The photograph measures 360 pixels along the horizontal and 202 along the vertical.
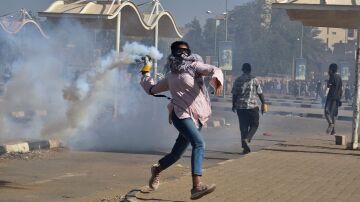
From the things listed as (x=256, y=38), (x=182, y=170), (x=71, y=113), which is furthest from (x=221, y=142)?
(x=256, y=38)

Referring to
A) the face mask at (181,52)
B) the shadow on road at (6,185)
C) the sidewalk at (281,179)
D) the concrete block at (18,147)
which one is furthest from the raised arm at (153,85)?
the concrete block at (18,147)

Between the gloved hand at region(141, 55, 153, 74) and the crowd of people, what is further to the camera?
the crowd of people

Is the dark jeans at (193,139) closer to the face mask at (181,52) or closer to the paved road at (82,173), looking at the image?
the face mask at (181,52)

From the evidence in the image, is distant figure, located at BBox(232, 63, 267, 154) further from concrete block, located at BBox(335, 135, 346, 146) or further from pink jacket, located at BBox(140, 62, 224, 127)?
pink jacket, located at BBox(140, 62, 224, 127)

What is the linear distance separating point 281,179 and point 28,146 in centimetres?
589

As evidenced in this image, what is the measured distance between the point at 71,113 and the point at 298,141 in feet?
15.4

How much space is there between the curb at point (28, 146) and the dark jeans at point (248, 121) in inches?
136

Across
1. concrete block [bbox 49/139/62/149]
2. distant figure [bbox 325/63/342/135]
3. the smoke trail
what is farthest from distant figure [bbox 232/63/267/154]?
distant figure [bbox 325/63/342/135]

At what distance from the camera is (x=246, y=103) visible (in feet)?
44.3

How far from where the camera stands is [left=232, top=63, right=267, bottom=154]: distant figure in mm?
13516

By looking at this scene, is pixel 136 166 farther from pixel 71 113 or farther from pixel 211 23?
pixel 211 23

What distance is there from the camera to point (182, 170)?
1109cm

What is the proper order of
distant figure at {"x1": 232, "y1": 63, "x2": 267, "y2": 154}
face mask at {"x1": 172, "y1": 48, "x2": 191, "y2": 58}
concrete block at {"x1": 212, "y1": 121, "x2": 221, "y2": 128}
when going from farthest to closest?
1. concrete block at {"x1": 212, "y1": 121, "x2": 221, "y2": 128}
2. distant figure at {"x1": 232, "y1": 63, "x2": 267, "y2": 154}
3. face mask at {"x1": 172, "y1": 48, "x2": 191, "y2": 58}

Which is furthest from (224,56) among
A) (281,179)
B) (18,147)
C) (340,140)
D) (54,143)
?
(281,179)
